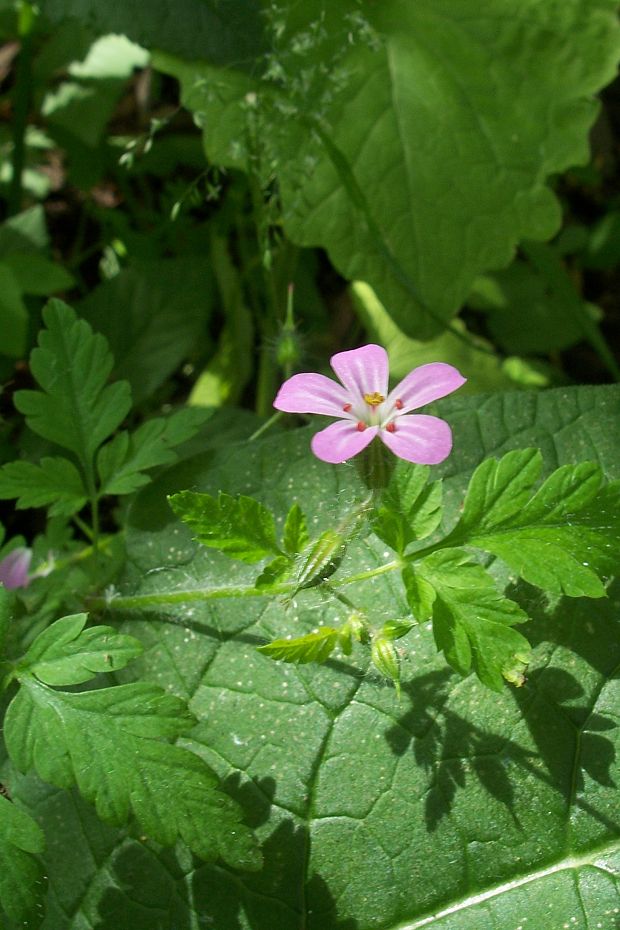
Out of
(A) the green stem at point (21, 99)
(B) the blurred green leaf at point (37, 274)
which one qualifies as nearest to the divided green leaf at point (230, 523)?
(B) the blurred green leaf at point (37, 274)

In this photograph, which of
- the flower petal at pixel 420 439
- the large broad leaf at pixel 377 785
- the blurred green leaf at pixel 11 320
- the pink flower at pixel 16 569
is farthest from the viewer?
the blurred green leaf at pixel 11 320

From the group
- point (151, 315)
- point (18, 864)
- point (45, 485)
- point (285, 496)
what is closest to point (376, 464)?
point (285, 496)

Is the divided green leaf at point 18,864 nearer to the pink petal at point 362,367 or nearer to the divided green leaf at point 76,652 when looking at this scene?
the divided green leaf at point 76,652

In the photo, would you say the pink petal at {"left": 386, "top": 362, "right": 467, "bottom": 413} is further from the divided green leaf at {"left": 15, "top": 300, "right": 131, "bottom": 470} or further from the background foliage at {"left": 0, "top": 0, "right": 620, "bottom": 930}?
the divided green leaf at {"left": 15, "top": 300, "right": 131, "bottom": 470}

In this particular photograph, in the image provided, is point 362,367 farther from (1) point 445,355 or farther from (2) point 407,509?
(1) point 445,355

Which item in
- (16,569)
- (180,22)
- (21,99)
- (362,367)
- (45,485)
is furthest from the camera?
(21,99)

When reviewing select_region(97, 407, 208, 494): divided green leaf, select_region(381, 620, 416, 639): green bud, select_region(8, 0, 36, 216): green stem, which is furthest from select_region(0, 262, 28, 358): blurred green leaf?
select_region(381, 620, 416, 639): green bud
